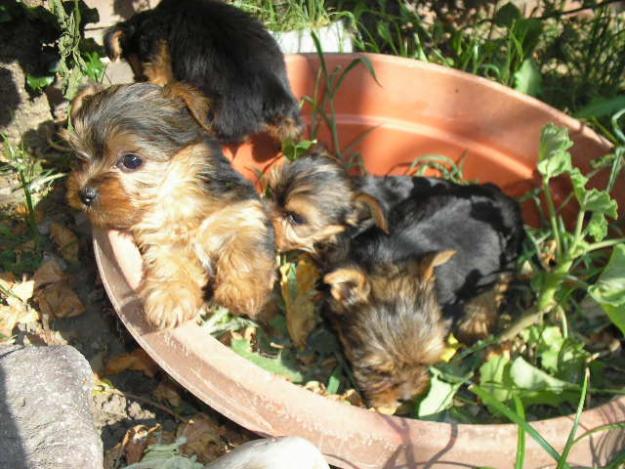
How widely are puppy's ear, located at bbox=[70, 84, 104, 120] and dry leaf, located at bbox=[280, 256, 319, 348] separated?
1513mm

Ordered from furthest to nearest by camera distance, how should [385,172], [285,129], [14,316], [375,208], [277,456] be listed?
[385,172], [285,129], [14,316], [375,208], [277,456]

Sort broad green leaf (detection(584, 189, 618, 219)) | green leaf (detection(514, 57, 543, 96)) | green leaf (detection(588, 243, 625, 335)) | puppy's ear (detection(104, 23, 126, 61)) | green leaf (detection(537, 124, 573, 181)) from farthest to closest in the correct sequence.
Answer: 1. green leaf (detection(514, 57, 543, 96))
2. puppy's ear (detection(104, 23, 126, 61))
3. green leaf (detection(537, 124, 573, 181))
4. broad green leaf (detection(584, 189, 618, 219))
5. green leaf (detection(588, 243, 625, 335))

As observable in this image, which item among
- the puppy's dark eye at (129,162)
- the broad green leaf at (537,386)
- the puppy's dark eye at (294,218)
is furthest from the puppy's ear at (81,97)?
the broad green leaf at (537,386)

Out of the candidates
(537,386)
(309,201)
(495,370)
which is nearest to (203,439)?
(309,201)

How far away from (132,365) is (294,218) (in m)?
1.27

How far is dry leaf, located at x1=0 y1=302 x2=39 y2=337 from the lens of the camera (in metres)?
3.60

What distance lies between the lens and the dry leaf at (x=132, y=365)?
351 cm

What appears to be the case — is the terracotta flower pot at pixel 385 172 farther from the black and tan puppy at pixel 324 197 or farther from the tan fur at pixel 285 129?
the black and tan puppy at pixel 324 197

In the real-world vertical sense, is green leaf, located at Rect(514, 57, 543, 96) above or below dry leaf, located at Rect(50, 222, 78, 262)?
above

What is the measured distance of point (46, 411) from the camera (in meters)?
2.48

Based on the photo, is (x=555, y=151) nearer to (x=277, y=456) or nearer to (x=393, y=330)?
(x=393, y=330)

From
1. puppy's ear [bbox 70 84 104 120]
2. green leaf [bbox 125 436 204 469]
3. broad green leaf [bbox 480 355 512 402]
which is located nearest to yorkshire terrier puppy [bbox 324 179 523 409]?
broad green leaf [bbox 480 355 512 402]

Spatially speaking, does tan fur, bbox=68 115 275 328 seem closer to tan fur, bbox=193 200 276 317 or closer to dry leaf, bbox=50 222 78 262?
tan fur, bbox=193 200 276 317

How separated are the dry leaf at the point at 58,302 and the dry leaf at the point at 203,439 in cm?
103
